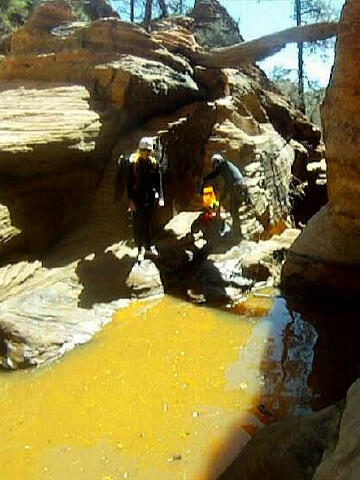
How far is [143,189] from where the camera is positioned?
7387mm

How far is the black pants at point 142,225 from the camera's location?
753 centimetres

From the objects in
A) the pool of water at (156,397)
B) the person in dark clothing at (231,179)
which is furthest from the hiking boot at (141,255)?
the person in dark clothing at (231,179)

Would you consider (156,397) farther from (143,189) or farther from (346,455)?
(143,189)

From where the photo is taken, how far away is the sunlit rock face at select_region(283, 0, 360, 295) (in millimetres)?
6715

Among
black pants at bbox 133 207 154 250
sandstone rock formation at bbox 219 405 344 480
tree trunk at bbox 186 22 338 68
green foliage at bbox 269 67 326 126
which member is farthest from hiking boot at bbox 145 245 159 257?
green foliage at bbox 269 67 326 126

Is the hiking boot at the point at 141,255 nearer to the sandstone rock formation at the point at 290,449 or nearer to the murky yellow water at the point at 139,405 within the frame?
the murky yellow water at the point at 139,405

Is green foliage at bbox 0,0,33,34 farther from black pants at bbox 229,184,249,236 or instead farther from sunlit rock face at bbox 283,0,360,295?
sunlit rock face at bbox 283,0,360,295

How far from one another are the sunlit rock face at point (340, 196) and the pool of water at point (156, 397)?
3.71 feet

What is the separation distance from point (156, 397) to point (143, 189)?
11.3ft

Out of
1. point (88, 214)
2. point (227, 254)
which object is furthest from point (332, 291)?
point (88, 214)

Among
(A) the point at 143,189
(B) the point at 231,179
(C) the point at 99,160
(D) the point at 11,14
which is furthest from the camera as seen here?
(D) the point at 11,14

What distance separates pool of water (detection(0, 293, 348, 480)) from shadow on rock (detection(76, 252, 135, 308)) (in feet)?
1.49

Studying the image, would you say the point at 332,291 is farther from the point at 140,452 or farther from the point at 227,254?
the point at 140,452

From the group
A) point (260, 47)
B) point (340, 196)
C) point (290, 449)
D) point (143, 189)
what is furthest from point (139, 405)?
point (260, 47)
